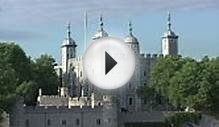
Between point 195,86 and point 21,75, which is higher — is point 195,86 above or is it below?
below

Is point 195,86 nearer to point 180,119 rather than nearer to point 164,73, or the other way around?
point 180,119

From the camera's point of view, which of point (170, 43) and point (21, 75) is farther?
point (170, 43)

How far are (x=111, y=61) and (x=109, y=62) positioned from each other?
0.08m

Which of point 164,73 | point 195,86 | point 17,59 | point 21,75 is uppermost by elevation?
point 17,59

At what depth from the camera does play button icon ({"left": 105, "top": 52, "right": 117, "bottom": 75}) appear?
25.9m

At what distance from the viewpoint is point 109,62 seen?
2641cm

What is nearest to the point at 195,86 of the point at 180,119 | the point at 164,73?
the point at 180,119

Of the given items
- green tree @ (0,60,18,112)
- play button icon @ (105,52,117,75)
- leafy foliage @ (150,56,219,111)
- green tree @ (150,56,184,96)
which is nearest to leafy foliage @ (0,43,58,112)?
green tree @ (0,60,18,112)

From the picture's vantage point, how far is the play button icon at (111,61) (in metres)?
24.4

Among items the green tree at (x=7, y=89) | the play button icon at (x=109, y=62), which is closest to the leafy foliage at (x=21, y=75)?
the green tree at (x=7, y=89)

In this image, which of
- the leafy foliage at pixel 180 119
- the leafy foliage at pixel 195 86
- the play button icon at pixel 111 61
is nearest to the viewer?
the play button icon at pixel 111 61

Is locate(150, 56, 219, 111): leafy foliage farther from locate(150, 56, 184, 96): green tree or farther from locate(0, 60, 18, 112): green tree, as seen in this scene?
locate(0, 60, 18, 112): green tree

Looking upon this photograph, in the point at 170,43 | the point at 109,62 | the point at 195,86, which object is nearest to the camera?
→ the point at 109,62

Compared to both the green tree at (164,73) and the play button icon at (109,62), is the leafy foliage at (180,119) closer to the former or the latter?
the green tree at (164,73)
